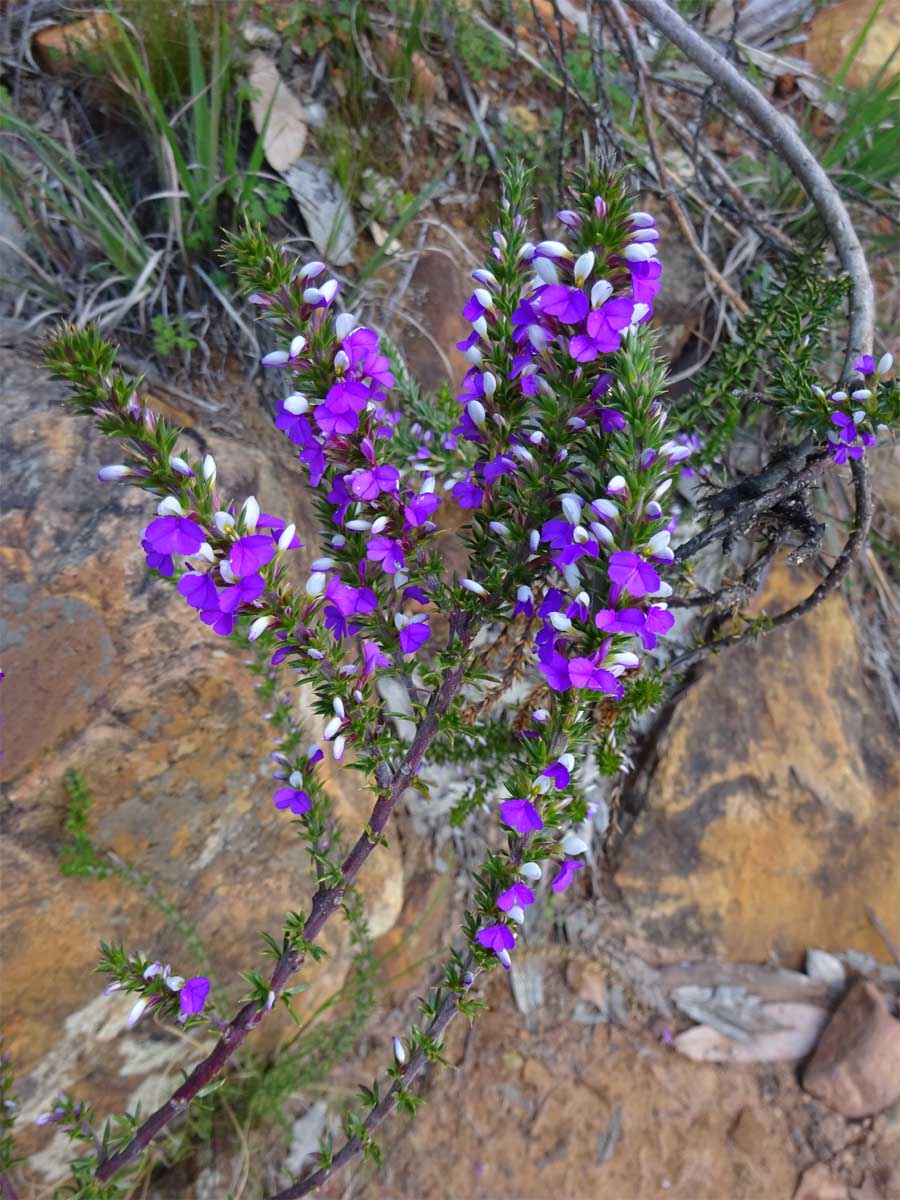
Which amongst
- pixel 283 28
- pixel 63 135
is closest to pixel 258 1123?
pixel 63 135

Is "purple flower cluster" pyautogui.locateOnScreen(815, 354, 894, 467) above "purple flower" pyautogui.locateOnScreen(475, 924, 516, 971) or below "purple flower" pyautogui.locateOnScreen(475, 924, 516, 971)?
above

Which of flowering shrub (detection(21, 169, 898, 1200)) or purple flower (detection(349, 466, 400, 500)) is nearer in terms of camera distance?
flowering shrub (detection(21, 169, 898, 1200))

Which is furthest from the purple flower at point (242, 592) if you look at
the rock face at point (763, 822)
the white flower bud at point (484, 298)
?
the rock face at point (763, 822)

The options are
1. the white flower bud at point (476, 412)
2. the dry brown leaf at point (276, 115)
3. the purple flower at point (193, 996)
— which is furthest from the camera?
the dry brown leaf at point (276, 115)

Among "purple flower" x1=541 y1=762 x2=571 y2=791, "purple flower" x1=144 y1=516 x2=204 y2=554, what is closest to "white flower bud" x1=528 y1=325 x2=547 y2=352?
"purple flower" x1=144 y1=516 x2=204 y2=554

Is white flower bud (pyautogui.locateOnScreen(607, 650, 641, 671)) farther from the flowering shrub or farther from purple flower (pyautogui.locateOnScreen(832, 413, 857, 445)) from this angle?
purple flower (pyautogui.locateOnScreen(832, 413, 857, 445))

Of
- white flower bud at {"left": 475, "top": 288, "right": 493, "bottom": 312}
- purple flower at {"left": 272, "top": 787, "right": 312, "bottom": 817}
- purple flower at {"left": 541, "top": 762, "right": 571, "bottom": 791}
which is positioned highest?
white flower bud at {"left": 475, "top": 288, "right": 493, "bottom": 312}

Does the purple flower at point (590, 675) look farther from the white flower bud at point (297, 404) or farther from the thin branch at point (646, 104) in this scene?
the thin branch at point (646, 104)

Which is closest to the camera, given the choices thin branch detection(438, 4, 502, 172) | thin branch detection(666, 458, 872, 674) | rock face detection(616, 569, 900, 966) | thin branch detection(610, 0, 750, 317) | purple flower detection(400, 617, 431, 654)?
purple flower detection(400, 617, 431, 654)
